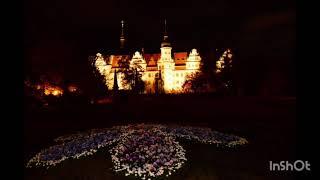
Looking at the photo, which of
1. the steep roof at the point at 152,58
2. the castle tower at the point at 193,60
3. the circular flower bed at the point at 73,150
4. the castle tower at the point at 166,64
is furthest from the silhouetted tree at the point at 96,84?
the castle tower at the point at 193,60

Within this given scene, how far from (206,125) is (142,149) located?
10168mm

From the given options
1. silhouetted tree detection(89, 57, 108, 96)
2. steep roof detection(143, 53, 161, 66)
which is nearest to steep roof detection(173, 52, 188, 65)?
steep roof detection(143, 53, 161, 66)

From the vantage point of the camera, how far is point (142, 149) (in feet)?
42.0

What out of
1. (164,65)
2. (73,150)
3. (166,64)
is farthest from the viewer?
(164,65)

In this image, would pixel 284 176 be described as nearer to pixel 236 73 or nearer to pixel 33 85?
pixel 33 85

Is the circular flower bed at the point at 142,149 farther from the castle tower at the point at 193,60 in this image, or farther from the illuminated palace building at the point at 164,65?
the castle tower at the point at 193,60

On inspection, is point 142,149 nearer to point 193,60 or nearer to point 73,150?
point 73,150

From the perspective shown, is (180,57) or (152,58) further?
(152,58)

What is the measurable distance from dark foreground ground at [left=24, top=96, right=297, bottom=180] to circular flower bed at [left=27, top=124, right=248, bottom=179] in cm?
47

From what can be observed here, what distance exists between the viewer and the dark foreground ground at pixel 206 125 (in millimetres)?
11555

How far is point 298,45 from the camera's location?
24.6ft

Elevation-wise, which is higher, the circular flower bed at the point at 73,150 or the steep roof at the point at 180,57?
the steep roof at the point at 180,57

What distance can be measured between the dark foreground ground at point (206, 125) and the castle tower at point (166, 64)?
65.3m

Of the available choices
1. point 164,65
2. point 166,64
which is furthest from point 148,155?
point 164,65
